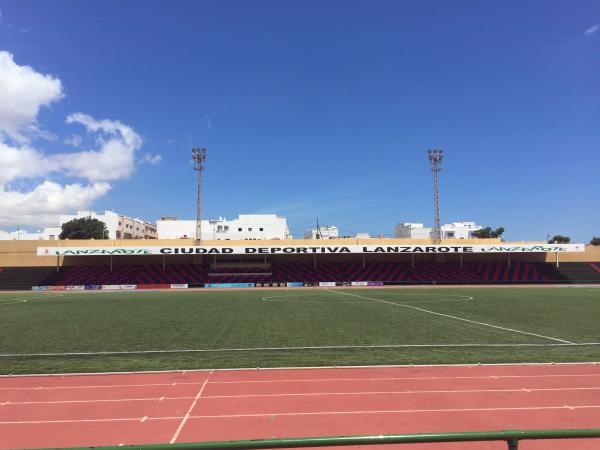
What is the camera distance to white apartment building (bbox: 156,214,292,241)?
91.9 metres

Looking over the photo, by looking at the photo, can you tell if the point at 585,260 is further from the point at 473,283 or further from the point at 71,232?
the point at 71,232

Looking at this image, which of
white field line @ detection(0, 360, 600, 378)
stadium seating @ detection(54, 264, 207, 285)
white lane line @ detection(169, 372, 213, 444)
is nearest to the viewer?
white lane line @ detection(169, 372, 213, 444)

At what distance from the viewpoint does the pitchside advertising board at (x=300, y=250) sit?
58562 millimetres

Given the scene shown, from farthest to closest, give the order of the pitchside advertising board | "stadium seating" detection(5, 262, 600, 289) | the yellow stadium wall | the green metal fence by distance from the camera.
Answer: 1. the yellow stadium wall
2. "stadium seating" detection(5, 262, 600, 289)
3. the pitchside advertising board
4. the green metal fence

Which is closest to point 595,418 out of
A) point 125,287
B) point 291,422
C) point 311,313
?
point 291,422

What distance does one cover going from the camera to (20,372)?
37.4ft

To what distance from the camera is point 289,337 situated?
16.5 metres

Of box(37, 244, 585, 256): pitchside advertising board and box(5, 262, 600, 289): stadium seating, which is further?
box(5, 262, 600, 289): stadium seating

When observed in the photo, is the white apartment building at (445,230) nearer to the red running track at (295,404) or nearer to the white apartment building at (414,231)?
the white apartment building at (414,231)

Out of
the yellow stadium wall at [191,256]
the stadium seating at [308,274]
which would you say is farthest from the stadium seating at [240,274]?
the yellow stadium wall at [191,256]

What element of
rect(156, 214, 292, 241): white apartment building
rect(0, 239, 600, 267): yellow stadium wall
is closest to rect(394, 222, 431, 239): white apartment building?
rect(156, 214, 292, 241): white apartment building

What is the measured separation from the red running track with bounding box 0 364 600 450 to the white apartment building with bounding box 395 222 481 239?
112 meters

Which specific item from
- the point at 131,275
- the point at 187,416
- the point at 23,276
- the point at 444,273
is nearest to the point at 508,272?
the point at 444,273

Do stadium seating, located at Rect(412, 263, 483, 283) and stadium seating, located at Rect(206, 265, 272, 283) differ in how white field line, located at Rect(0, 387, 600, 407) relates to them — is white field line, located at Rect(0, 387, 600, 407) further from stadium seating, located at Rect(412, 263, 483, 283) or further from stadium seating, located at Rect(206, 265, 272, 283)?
stadium seating, located at Rect(412, 263, 483, 283)
